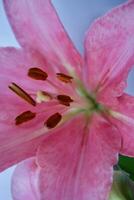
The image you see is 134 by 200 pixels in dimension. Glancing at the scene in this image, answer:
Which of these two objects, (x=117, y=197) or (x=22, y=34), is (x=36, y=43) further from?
(x=117, y=197)

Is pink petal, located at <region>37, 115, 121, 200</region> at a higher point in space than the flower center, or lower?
lower

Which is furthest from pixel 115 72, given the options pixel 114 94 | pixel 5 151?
pixel 5 151

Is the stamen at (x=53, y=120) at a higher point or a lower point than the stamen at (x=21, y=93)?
lower

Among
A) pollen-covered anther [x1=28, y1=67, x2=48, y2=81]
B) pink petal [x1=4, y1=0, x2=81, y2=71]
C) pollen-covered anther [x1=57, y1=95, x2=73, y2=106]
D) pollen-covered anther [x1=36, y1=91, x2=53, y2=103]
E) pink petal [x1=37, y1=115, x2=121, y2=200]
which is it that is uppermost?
pink petal [x1=4, y1=0, x2=81, y2=71]

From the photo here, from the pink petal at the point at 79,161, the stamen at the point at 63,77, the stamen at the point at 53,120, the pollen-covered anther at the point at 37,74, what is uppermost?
the pollen-covered anther at the point at 37,74

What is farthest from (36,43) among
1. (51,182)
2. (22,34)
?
(51,182)

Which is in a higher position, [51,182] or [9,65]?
[9,65]
